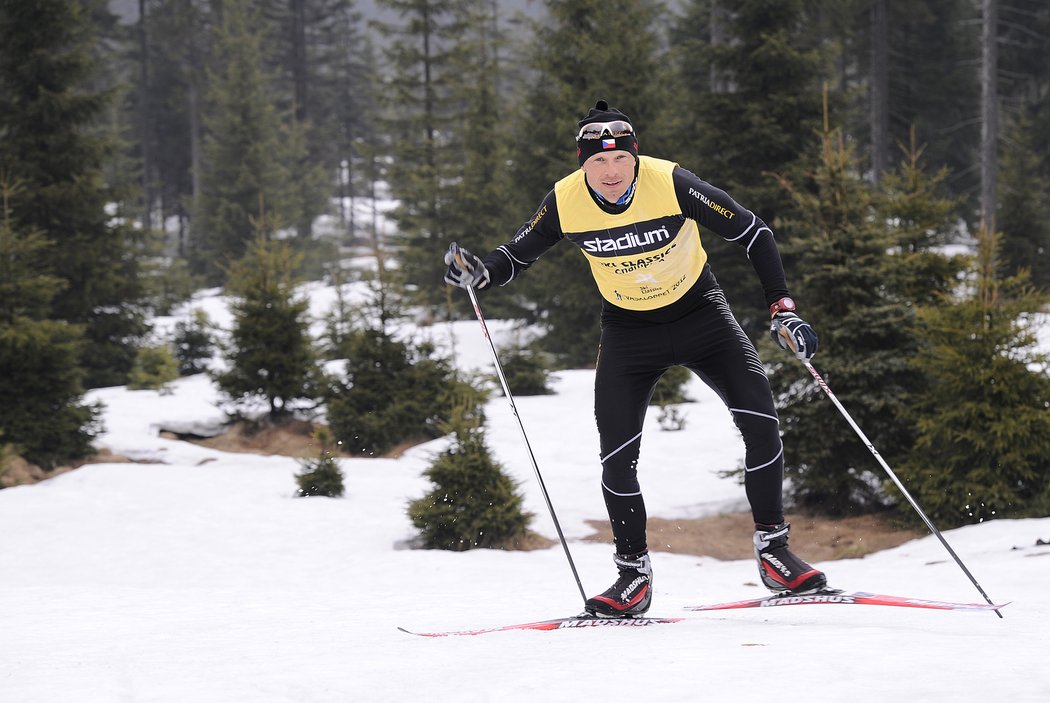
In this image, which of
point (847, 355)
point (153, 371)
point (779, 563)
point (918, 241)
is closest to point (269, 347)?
point (153, 371)

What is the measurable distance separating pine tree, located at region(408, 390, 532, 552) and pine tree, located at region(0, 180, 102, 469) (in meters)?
6.34

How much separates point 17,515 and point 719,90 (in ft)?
54.0

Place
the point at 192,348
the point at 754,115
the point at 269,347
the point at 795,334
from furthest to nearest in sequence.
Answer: the point at 192,348 < the point at 754,115 < the point at 269,347 < the point at 795,334

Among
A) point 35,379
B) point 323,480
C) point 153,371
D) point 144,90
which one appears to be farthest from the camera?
point 144,90

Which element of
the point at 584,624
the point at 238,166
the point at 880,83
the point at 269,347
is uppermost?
the point at 880,83

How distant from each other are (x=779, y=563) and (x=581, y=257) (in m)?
17.0

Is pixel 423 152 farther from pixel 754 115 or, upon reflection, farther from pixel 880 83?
pixel 880 83

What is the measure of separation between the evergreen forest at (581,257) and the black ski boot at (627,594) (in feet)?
15.1

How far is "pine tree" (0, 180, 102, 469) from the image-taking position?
41.5 feet

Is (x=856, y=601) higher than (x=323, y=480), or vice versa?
(x=856, y=601)

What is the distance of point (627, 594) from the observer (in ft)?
16.8

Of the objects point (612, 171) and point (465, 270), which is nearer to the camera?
point (612, 171)

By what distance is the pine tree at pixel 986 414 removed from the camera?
8.60 meters

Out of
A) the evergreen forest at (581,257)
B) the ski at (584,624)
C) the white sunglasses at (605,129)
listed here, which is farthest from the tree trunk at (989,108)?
the ski at (584,624)
